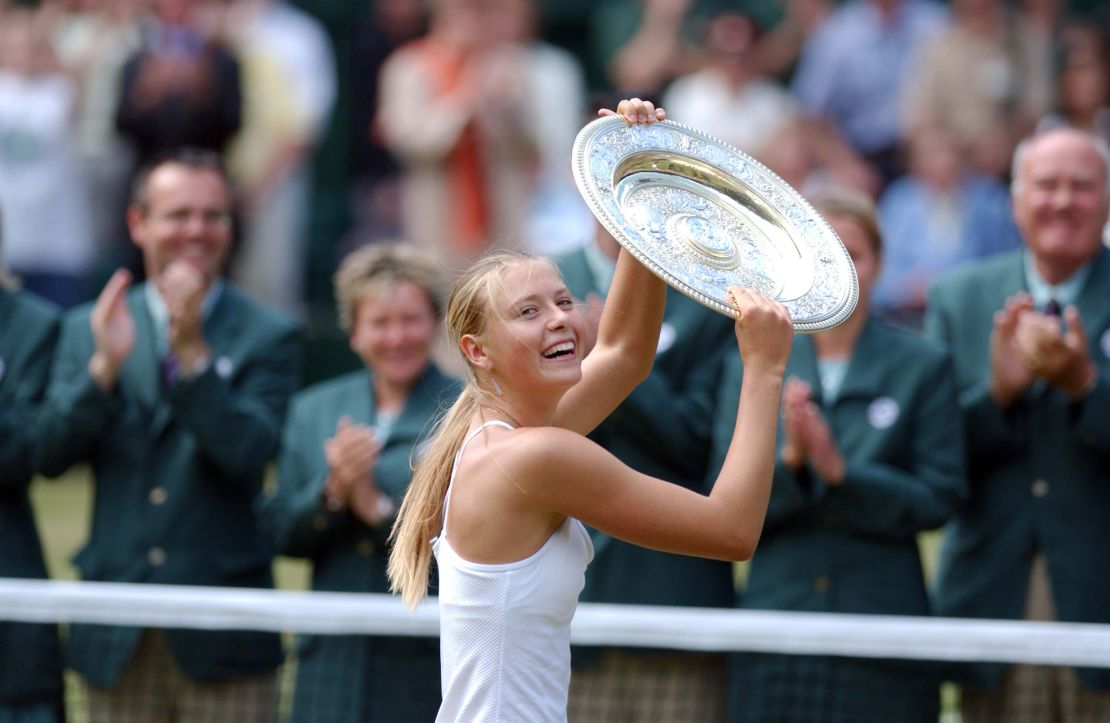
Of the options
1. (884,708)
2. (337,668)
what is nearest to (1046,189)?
(884,708)

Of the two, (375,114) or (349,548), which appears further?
(375,114)

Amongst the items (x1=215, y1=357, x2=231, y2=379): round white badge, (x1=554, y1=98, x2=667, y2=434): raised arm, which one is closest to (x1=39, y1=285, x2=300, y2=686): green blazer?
(x1=215, y1=357, x2=231, y2=379): round white badge

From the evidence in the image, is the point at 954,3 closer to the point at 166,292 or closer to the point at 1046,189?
the point at 1046,189

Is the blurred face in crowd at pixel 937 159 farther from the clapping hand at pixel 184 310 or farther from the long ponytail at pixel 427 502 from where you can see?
the long ponytail at pixel 427 502

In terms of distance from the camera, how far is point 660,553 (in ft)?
19.6

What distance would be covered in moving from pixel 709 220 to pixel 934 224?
679 centimetres

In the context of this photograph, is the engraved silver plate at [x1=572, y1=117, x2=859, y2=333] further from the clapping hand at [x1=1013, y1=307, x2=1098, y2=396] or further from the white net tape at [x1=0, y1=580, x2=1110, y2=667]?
the white net tape at [x1=0, y1=580, x2=1110, y2=667]

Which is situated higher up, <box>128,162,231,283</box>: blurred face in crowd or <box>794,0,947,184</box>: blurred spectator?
<box>794,0,947,184</box>: blurred spectator

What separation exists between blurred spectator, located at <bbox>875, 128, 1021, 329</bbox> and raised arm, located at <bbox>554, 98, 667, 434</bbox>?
242 inches

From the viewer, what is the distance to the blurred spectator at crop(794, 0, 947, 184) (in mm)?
11312

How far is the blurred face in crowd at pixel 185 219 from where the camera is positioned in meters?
6.48

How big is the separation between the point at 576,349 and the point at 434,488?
1.56ft

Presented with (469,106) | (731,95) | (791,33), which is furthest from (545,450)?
(791,33)

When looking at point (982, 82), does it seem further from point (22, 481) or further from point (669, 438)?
point (22, 481)
